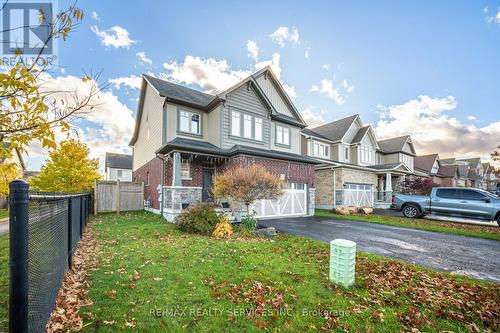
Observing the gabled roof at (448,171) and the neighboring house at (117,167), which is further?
the neighboring house at (117,167)

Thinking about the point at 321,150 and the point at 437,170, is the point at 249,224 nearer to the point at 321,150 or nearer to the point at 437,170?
the point at 321,150

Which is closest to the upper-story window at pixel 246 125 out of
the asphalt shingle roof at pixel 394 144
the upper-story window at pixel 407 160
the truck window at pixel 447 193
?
the truck window at pixel 447 193

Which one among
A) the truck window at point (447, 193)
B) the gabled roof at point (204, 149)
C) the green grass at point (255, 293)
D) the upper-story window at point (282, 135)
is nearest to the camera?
the green grass at point (255, 293)

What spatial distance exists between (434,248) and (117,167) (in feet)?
169

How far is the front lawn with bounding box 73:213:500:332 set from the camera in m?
3.32

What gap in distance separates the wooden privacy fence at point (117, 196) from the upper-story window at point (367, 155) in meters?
24.1

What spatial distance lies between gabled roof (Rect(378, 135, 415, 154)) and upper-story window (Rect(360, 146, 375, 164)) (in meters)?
4.47

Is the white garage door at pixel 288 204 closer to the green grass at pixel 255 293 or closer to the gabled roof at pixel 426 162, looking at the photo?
the green grass at pixel 255 293

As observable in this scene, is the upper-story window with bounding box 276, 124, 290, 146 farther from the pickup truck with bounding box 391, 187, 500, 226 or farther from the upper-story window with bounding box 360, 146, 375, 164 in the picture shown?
the upper-story window with bounding box 360, 146, 375, 164

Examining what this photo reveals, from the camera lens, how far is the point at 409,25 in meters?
12.9

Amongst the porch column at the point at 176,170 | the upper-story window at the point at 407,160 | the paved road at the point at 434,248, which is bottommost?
the paved road at the point at 434,248

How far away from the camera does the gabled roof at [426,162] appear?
37.3 m

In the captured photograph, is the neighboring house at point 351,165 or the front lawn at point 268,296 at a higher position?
the neighboring house at point 351,165

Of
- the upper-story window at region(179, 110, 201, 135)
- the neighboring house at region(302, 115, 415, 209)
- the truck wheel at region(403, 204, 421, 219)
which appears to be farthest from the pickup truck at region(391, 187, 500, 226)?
the upper-story window at region(179, 110, 201, 135)
